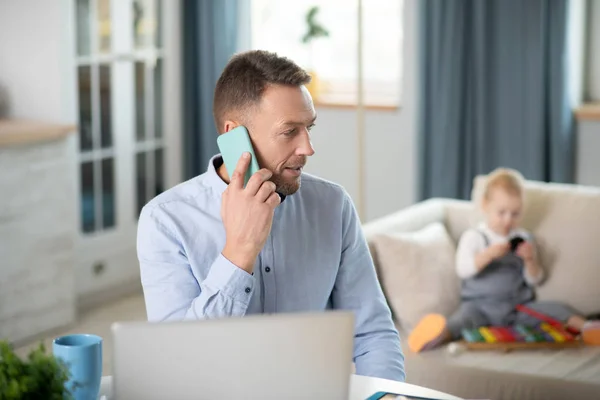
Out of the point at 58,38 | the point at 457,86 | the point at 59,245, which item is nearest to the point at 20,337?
the point at 59,245

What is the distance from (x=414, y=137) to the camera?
5.18m

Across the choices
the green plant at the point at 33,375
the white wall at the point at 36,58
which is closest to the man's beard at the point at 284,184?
the green plant at the point at 33,375

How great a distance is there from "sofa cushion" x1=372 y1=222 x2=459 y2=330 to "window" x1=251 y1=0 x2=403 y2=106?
1863 millimetres

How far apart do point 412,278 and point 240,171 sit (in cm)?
148

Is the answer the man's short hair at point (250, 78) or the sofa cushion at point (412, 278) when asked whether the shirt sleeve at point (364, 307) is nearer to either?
the man's short hair at point (250, 78)

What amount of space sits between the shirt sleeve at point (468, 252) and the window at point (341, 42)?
1777 millimetres

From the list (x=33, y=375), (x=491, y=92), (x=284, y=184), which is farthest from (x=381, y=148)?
(x=33, y=375)

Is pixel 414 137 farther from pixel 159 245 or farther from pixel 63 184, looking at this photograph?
pixel 159 245

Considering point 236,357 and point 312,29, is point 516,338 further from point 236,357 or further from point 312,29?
point 312,29

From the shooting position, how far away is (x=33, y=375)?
1433 mm

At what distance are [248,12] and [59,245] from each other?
67.7 inches

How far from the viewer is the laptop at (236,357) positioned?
1.47 meters

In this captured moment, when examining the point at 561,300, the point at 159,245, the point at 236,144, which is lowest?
the point at 561,300

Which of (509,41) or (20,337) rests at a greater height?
(509,41)
